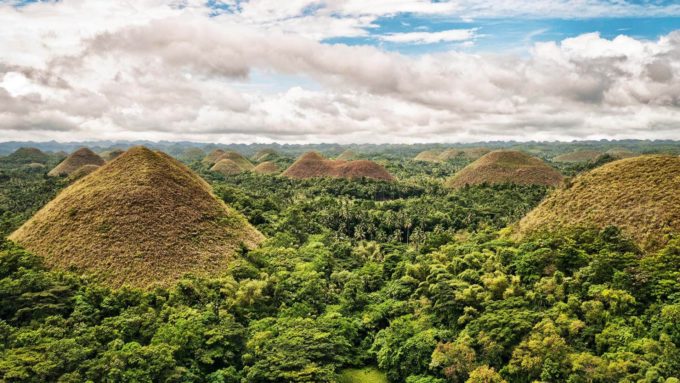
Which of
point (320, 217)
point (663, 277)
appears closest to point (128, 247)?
point (320, 217)

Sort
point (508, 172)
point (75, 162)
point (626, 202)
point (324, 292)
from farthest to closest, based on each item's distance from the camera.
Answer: point (75, 162) < point (508, 172) < point (626, 202) < point (324, 292)

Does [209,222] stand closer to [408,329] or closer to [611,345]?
[408,329]

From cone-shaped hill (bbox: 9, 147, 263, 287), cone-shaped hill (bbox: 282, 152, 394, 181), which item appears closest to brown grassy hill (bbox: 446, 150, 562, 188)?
cone-shaped hill (bbox: 282, 152, 394, 181)

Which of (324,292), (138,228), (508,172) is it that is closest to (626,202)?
(324,292)

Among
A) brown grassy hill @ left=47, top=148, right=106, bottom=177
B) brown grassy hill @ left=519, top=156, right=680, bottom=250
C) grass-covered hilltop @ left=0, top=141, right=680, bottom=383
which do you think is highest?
brown grassy hill @ left=47, top=148, right=106, bottom=177

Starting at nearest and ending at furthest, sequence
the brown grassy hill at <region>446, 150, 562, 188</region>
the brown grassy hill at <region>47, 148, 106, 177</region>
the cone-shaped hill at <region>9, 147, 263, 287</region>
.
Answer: the cone-shaped hill at <region>9, 147, 263, 287</region> → the brown grassy hill at <region>446, 150, 562, 188</region> → the brown grassy hill at <region>47, 148, 106, 177</region>

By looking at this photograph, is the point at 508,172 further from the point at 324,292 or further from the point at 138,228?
the point at 138,228

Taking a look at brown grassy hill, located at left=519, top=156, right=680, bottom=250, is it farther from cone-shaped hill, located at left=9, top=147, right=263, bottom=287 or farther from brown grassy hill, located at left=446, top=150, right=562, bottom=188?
brown grassy hill, located at left=446, top=150, right=562, bottom=188
